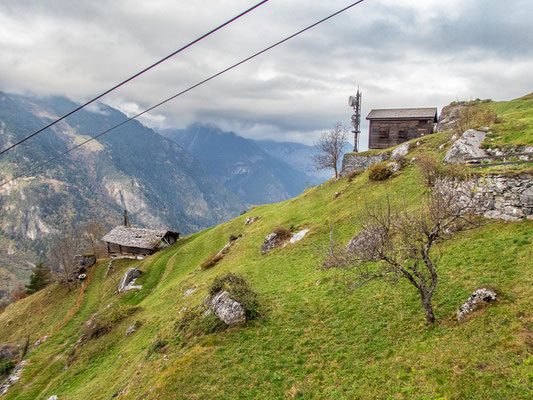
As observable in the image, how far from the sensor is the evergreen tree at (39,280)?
8756 centimetres

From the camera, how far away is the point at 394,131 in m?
59.0

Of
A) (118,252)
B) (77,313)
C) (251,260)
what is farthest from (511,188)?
(118,252)

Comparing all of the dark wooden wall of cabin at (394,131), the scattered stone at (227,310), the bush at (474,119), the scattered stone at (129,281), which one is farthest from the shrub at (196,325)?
the dark wooden wall of cabin at (394,131)

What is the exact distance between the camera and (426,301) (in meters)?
15.2

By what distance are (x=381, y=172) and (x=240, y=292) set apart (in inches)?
1155

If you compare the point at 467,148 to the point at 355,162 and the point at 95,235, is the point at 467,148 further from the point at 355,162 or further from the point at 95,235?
the point at 95,235

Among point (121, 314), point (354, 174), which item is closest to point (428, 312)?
point (121, 314)

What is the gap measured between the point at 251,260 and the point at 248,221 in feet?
73.3

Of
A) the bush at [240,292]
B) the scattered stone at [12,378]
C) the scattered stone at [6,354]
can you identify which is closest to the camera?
the bush at [240,292]

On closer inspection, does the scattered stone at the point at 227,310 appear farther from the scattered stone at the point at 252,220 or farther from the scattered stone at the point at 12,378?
the scattered stone at the point at 252,220

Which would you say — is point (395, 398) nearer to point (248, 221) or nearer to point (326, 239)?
point (326, 239)

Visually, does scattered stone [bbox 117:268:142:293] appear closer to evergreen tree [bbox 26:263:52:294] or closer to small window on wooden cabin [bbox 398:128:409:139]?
evergreen tree [bbox 26:263:52:294]

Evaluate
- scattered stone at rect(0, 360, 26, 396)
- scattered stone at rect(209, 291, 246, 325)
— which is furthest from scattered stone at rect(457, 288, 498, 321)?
scattered stone at rect(0, 360, 26, 396)

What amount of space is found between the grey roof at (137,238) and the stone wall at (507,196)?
6831 cm
